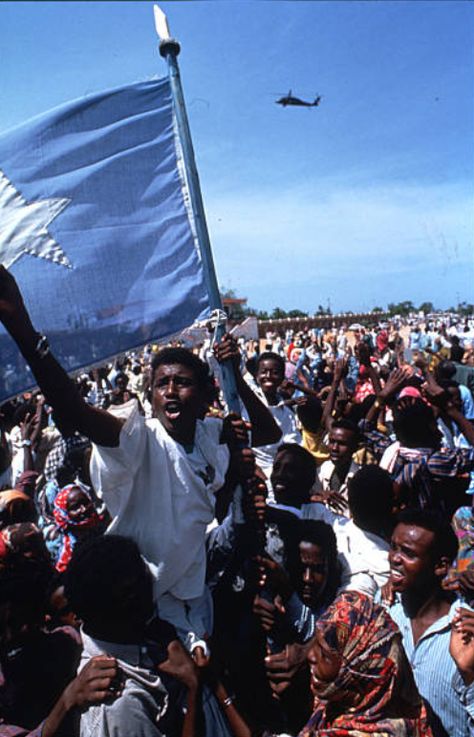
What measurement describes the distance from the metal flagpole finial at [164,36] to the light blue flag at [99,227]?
0.71ft

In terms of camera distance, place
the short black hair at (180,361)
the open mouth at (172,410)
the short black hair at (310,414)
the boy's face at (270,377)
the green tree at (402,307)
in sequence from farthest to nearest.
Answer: the green tree at (402,307) → the short black hair at (310,414) → the boy's face at (270,377) → the short black hair at (180,361) → the open mouth at (172,410)

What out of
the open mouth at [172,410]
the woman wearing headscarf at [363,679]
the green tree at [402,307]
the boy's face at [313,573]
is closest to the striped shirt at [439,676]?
the woman wearing headscarf at [363,679]

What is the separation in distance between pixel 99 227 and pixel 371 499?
2035mm

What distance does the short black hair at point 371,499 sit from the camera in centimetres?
295

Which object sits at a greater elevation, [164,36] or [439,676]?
[164,36]

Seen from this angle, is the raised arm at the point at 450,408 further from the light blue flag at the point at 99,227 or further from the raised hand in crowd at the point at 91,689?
the raised hand in crowd at the point at 91,689

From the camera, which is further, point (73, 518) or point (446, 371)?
point (446, 371)

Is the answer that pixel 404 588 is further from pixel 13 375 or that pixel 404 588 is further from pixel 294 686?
pixel 13 375

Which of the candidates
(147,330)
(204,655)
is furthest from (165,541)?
(147,330)

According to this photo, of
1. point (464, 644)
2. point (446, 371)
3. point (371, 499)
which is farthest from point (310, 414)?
point (464, 644)

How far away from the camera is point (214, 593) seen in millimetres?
2199

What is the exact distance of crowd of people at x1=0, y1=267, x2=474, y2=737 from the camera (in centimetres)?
167

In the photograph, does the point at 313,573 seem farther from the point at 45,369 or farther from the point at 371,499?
the point at 45,369

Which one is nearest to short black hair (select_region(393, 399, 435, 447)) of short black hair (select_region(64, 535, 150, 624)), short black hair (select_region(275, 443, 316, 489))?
short black hair (select_region(275, 443, 316, 489))
